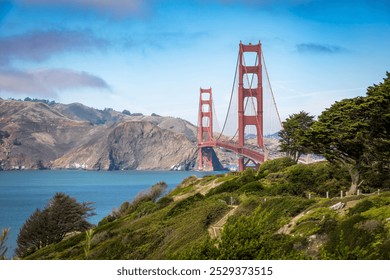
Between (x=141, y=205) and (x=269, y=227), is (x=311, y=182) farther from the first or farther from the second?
(x=141, y=205)

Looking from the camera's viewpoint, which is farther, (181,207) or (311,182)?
(181,207)

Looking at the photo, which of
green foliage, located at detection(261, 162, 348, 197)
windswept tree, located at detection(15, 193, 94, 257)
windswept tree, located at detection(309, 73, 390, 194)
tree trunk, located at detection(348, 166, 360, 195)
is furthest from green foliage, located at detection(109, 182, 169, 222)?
tree trunk, located at detection(348, 166, 360, 195)

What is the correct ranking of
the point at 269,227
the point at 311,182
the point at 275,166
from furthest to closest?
the point at 275,166, the point at 311,182, the point at 269,227

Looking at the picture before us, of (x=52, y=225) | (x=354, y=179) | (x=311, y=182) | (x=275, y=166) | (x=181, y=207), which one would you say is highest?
(x=275, y=166)

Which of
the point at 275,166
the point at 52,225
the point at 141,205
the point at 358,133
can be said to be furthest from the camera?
the point at 141,205

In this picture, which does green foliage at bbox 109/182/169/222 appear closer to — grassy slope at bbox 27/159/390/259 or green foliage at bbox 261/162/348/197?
grassy slope at bbox 27/159/390/259

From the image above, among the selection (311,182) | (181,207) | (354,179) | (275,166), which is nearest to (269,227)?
(354,179)

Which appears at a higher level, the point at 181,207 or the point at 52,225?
the point at 181,207
